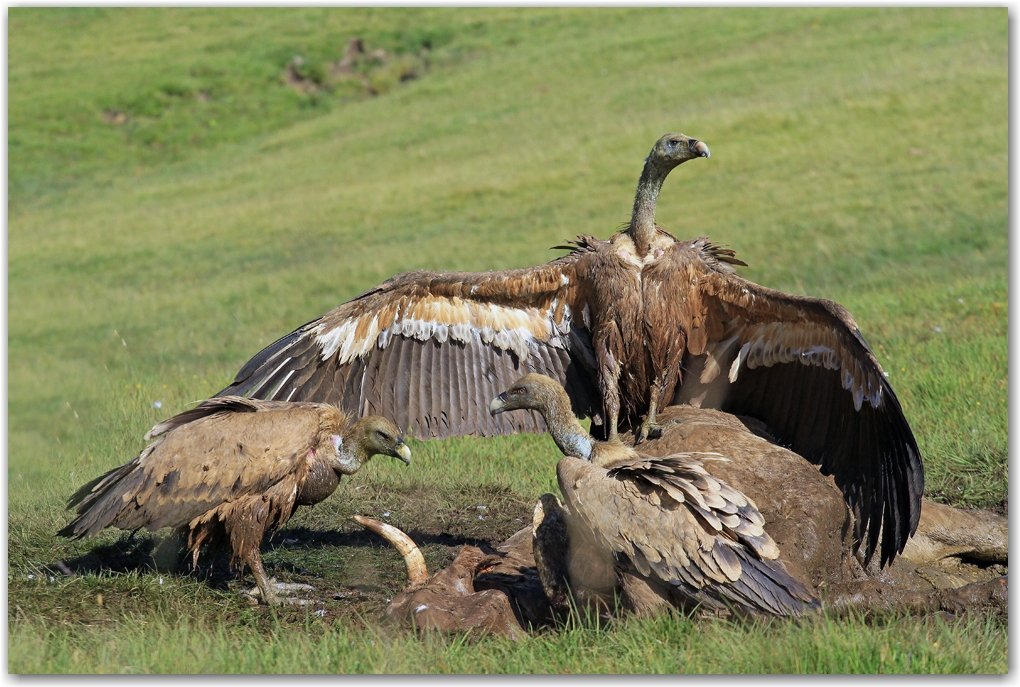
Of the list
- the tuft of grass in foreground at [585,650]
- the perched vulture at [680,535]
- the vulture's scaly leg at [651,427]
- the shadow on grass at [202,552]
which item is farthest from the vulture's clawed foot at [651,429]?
the tuft of grass in foreground at [585,650]

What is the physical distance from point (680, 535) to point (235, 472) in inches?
90.6

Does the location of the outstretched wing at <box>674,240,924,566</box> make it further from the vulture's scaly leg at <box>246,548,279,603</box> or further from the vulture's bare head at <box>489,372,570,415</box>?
the vulture's scaly leg at <box>246,548,279,603</box>

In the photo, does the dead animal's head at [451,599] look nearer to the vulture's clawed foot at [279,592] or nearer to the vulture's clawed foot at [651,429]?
the vulture's clawed foot at [279,592]

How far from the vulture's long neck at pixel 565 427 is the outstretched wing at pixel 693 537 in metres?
0.57

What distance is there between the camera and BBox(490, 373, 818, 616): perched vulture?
431 cm

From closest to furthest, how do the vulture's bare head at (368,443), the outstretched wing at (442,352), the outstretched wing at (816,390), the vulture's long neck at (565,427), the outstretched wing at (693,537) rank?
the outstretched wing at (693,537), the outstretched wing at (816,390), the vulture's long neck at (565,427), the vulture's bare head at (368,443), the outstretched wing at (442,352)

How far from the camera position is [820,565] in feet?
16.1

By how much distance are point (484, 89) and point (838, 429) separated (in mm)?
25090

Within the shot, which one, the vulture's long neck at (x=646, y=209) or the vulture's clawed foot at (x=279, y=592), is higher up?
the vulture's long neck at (x=646, y=209)

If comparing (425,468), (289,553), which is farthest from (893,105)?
(289,553)

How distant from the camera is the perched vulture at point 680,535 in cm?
431

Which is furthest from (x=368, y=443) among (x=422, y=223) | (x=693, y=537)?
(x=422, y=223)

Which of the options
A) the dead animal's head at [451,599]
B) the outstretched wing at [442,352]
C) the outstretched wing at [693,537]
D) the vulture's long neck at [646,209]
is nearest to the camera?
the outstretched wing at [693,537]

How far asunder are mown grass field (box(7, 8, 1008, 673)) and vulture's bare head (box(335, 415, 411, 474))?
729 mm
